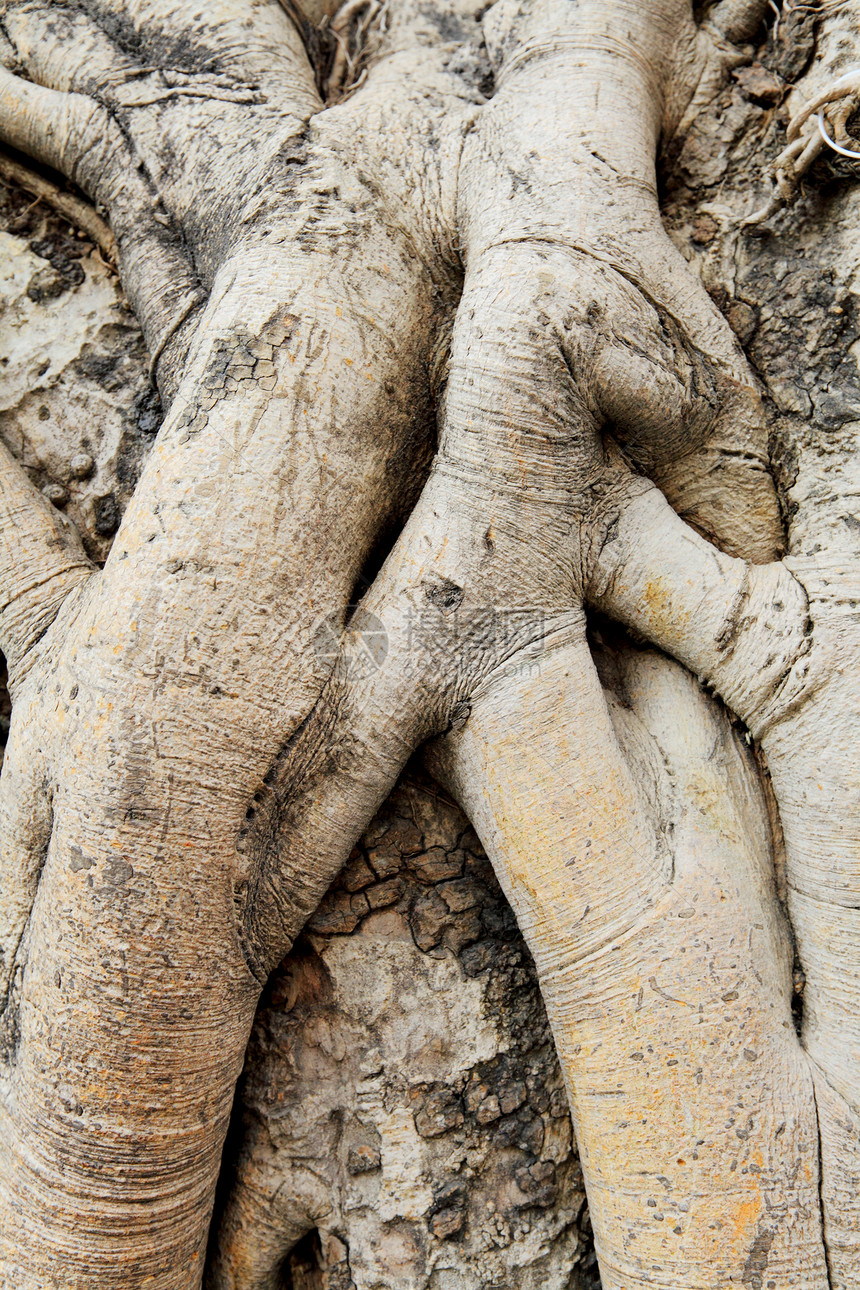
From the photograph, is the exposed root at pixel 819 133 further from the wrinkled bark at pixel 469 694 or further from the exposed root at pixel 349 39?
the exposed root at pixel 349 39

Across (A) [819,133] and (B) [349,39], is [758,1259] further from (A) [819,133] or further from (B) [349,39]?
(B) [349,39]

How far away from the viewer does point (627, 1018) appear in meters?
1.78

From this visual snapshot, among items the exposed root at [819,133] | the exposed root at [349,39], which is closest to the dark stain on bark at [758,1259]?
the exposed root at [819,133]

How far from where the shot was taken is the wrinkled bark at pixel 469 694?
1763mm

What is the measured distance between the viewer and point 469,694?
190 cm

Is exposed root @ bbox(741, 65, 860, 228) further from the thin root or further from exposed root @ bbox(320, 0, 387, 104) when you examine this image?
the thin root

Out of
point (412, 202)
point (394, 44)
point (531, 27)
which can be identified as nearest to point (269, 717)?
point (412, 202)

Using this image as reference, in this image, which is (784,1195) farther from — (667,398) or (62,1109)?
(667,398)

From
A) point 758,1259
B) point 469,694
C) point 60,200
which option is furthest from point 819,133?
point 758,1259

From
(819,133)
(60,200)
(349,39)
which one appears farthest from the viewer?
(349,39)

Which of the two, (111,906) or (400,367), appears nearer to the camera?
(111,906)

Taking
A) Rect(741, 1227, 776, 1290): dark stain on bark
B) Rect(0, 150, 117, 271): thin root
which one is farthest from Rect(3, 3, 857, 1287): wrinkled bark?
Rect(0, 150, 117, 271): thin root

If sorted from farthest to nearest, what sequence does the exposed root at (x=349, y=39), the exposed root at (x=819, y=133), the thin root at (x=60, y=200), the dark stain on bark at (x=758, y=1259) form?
the exposed root at (x=349, y=39), the thin root at (x=60, y=200), the exposed root at (x=819, y=133), the dark stain on bark at (x=758, y=1259)

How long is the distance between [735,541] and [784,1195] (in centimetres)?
137
